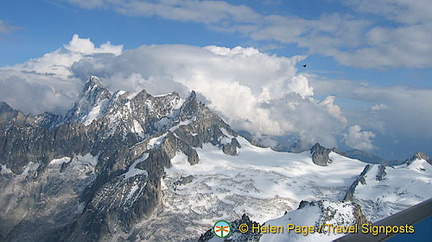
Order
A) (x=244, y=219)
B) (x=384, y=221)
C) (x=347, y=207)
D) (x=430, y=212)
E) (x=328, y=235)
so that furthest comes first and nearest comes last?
(x=244, y=219)
(x=347, y=207)
(x=328, y=235)
(x=430, y=212)
(x=384, y=221)

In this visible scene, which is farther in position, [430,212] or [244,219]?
[244,219]

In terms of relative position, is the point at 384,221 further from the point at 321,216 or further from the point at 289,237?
the point at 321,216

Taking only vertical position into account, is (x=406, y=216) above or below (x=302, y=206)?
above

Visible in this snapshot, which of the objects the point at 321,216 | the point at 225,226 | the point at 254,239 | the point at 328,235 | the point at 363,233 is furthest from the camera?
the point at 321,216

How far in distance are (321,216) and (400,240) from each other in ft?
354

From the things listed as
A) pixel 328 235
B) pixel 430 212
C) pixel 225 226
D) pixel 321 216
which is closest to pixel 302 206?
pixel 321 216

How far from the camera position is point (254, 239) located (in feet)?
A: 365

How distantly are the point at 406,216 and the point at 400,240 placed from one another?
312cm

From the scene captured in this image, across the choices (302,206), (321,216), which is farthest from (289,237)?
(302,206)

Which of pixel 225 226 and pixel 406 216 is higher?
pixel 406 216

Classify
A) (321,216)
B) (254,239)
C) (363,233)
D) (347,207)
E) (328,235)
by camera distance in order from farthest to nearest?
(347,207) → (321,216) → (254,239) → (328,235) → (363,233)

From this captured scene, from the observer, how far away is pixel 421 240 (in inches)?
852

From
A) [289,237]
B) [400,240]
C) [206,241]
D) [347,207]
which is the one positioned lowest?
[206,241]

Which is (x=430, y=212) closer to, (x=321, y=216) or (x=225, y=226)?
(x=225, y=226)
